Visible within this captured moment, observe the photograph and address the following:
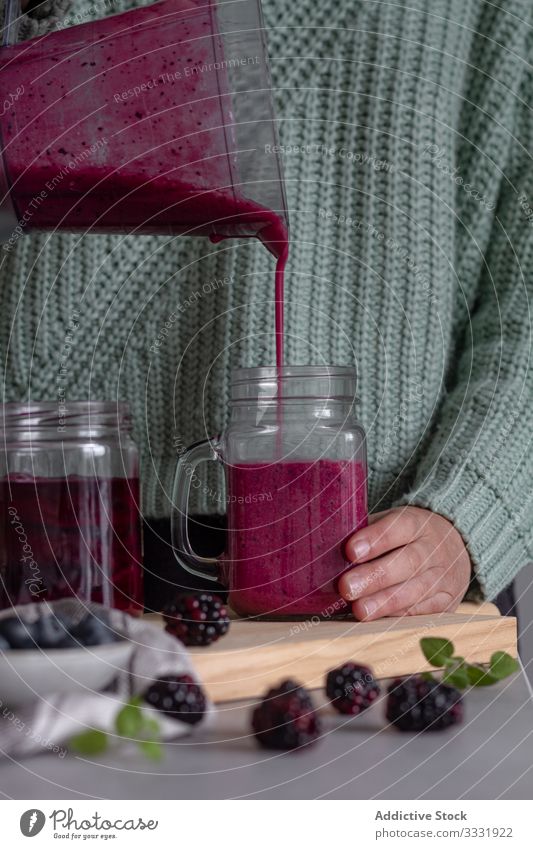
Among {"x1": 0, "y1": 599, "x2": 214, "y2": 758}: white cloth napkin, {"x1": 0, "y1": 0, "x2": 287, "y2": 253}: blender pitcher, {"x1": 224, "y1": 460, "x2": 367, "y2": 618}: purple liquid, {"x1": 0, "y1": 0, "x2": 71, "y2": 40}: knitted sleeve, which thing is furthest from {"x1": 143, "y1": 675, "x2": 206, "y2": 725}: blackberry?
{"x1": 0, "y1": 0, "x2": 71, "y2": 40}: knitted sleeve

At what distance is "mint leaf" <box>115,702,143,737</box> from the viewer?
350 mm

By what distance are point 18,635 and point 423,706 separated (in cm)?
16

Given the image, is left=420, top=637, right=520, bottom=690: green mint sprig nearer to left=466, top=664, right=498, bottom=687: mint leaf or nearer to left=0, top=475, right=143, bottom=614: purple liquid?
left=466, top=664, right=498, bottom=687: mint leaf

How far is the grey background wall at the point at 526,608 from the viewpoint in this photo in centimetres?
84

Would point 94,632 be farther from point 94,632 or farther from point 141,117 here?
point 141,117

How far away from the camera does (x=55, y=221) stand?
445mm

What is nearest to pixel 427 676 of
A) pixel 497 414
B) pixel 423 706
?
pixel 423 706

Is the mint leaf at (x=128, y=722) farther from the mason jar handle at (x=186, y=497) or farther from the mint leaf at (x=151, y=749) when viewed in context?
the mason jar handle at (x=186, y=497)
